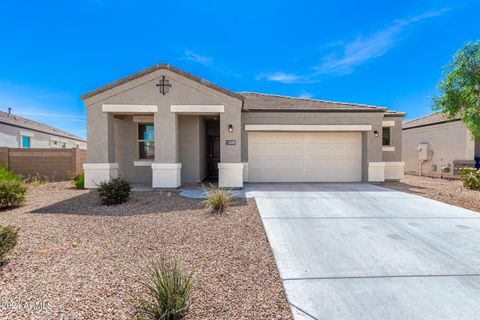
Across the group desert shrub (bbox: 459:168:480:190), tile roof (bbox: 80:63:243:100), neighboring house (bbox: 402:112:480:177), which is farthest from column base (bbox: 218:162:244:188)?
neighboring house (bbox: 402:112:480:177)

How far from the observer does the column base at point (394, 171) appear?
12.2 metres

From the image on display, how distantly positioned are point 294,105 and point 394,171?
6.42 metres

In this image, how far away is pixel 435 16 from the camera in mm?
11141

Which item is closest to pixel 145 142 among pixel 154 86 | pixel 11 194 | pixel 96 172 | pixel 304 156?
pixel 96 172

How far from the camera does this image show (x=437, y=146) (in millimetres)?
16188

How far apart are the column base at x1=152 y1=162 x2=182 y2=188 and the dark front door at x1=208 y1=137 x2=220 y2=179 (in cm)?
444

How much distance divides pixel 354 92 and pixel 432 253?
18.4 m

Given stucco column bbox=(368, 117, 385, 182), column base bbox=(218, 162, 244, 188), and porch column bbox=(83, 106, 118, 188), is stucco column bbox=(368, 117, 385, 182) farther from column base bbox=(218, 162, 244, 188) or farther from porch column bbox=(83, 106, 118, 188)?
porch column bbox=(83, 106, 118, 188)

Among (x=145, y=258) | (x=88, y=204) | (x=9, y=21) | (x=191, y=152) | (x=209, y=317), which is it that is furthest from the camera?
(x=191, y=152)

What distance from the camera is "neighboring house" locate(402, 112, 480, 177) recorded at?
14.5 metres

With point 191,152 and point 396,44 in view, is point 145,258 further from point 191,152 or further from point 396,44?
point 396,44

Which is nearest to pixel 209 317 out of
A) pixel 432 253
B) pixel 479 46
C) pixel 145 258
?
pixel 145 258

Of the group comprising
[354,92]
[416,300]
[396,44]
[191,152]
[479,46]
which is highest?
[396,44]

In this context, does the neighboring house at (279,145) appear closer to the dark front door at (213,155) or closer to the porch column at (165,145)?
the porch column at (165,145)
